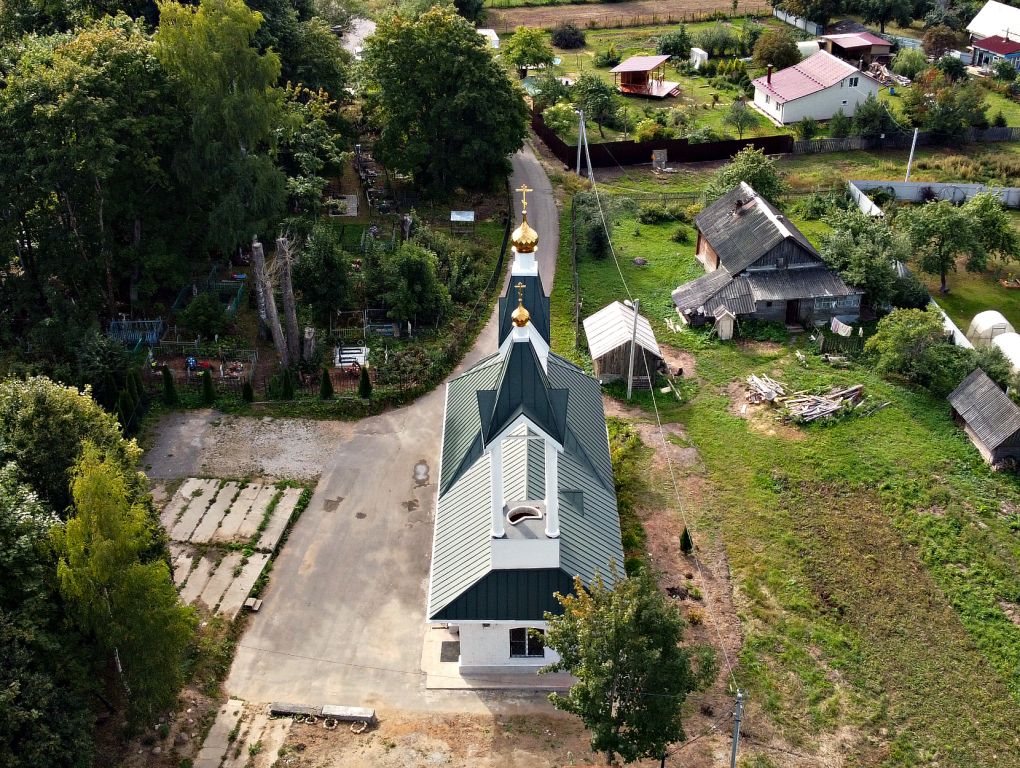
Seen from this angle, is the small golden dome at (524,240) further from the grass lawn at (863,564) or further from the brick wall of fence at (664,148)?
the brick wall of fence at (664,148)

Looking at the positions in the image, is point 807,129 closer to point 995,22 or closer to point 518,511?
point 995,22

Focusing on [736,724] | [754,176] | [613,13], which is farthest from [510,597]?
[613,13]

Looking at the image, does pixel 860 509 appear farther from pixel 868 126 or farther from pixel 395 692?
pixel 868 126

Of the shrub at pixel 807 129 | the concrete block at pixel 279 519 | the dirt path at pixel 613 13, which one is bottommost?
the dirt path at pixel 613 13

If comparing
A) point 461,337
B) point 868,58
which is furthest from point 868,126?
point 461,337

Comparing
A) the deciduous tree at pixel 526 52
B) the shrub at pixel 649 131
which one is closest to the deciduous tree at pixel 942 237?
the shrub at pixel 649 131
